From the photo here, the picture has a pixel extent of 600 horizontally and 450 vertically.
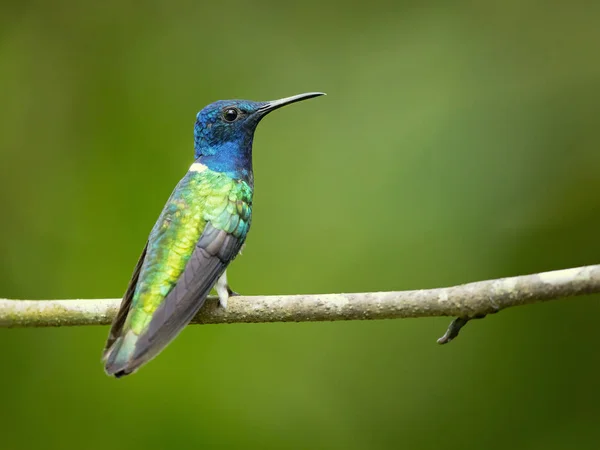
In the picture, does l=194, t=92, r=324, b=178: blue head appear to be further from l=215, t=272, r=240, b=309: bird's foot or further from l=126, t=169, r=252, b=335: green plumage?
l=215, t=272, r=240, b=309: bird's foot

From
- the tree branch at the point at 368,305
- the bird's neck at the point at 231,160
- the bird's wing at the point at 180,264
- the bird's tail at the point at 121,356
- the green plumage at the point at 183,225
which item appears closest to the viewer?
the tree branch at the point at 368,305

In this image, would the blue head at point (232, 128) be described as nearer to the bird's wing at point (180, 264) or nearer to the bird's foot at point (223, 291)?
the bird's wing at point (180, 264)

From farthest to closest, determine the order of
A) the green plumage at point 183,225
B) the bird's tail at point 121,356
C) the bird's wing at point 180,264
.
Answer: the green plumage at point 183,225, the bird's wing at point 180,264, the bird's tail at point 121,356

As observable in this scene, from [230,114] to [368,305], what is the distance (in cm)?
129

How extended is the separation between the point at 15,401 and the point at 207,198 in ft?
8.28

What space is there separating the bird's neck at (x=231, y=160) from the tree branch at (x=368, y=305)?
2.10 ft

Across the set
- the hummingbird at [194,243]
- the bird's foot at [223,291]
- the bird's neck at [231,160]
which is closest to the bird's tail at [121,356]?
the hummingbird at [194,243]

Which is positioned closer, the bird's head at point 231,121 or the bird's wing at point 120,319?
the bird's wing at point 120,319

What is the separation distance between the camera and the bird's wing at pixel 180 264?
7.55 ft

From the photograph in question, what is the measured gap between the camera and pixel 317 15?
18.0 ft

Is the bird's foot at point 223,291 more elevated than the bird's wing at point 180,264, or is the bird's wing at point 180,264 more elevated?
the bird's wing at point 180,264

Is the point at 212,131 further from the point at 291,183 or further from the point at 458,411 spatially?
the point at 458,411

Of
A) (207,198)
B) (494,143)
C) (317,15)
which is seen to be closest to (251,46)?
(317,15)

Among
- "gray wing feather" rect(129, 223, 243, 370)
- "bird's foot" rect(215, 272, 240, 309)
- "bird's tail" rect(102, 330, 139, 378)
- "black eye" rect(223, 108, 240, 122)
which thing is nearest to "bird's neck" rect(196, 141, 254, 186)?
"black eye" rect(223, 108, 240, 122)
